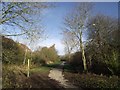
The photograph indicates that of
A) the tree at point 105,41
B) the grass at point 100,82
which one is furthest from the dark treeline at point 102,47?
the grass at point 100,82

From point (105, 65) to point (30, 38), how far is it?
39.9 feet

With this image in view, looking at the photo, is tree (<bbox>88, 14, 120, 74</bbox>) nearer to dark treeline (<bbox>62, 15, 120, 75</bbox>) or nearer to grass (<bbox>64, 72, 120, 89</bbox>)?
dark treeline (<bbox>62, 15, 120, 75</bbox>)

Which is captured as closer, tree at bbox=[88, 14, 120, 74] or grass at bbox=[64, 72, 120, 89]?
grass at bbox=[64, 72, 120, 89]

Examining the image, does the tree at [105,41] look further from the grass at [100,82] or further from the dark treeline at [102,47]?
the grass at [100,82]

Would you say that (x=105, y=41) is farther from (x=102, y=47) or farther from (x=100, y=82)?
(x=100, y=82)

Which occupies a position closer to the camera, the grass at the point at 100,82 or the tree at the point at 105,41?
the grass at the point at 100,82

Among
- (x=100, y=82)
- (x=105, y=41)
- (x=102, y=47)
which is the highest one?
(x=105, y=41)

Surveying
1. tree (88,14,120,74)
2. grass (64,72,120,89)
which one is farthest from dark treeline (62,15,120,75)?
grass (64,72,120,89)

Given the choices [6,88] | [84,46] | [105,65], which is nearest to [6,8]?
[6,88]

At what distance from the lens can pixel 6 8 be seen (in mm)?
11391

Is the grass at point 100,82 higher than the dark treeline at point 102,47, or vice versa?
the dark treeline at point 102,47

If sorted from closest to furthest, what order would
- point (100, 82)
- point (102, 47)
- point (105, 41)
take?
point (100, 82)
point (102, 47)
point (105, 41)

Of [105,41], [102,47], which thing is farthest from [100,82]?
[105,41]

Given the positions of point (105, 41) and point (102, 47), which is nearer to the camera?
point (102, 47)
